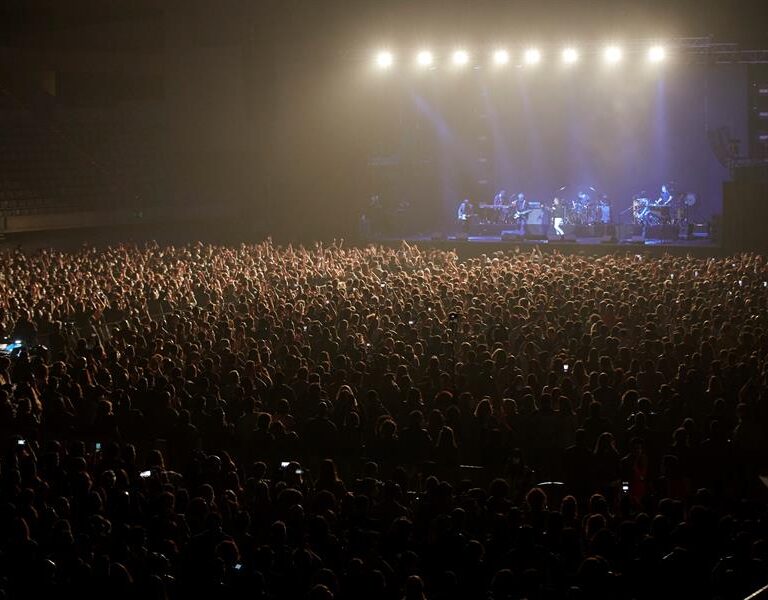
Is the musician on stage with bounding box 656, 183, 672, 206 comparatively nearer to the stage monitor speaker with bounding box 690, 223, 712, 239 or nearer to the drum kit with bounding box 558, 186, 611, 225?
the stage monitor speaker with bounding box 690, 223, 712, 239

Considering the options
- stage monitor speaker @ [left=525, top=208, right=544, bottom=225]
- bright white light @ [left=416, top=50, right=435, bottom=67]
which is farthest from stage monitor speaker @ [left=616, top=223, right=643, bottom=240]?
bright white light @ [left=416, top=50, right=435, bottom=67]

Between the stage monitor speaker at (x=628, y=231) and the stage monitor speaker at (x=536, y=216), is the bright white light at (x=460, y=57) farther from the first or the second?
the stage monitor speaker at (x=628, y=231)

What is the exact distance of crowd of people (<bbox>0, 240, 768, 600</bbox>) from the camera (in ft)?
25.5

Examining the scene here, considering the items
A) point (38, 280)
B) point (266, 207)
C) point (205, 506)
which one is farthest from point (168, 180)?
point (205, 506)

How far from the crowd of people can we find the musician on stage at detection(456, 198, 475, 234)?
1566 centimetres

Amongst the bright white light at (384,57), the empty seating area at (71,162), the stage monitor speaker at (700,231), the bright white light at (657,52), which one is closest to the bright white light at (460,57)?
the bright white light at (384,57)

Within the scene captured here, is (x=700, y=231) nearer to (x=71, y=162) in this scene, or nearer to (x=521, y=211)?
(x=521, y=211)

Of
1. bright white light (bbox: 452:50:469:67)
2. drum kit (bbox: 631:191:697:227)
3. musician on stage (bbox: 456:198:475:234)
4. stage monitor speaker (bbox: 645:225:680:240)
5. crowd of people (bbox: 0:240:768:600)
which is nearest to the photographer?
crowd of people (bbox: 0:240:768:600)

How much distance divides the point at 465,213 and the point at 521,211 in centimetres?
212

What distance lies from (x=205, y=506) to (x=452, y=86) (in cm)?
2954

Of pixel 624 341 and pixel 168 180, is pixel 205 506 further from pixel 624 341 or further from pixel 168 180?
pixel 168 180

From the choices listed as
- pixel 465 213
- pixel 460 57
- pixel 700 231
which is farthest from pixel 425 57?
pixel 700 231

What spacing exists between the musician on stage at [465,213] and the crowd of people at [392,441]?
1566 cm

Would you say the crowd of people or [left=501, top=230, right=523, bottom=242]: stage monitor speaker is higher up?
[left=501, top=230, right=523, bottom=242]: stage monitor speaker
